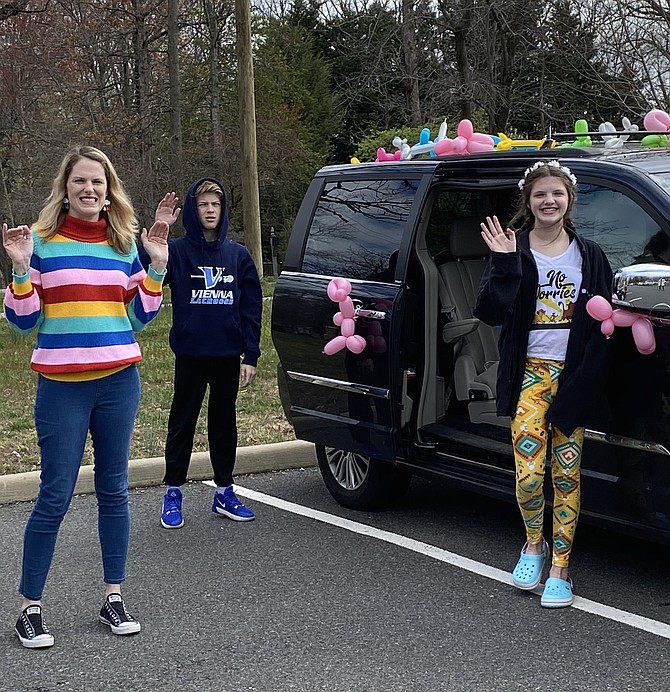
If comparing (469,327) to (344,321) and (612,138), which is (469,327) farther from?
(612,138)

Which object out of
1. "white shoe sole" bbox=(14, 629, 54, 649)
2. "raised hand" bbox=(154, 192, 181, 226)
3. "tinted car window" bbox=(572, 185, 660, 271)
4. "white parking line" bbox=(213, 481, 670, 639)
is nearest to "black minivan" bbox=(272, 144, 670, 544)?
"tinted car window" bbox=(572, 185, 660, 271)

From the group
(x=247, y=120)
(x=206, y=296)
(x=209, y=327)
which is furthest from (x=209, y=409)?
(x=247, y=120)

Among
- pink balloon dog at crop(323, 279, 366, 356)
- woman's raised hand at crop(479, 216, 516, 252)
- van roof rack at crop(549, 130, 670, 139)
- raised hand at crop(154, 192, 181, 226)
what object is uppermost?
van roof rack at crop(549, 130, 670, 139)

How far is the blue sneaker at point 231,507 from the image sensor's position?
19.0ft

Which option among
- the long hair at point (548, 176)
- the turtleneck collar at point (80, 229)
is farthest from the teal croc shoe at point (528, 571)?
the turtleneck collar at point (80, 229)

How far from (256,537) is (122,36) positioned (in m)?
20.6

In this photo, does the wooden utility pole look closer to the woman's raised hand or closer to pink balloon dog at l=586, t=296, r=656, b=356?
the woman's raised hand

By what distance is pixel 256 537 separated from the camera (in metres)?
5.50

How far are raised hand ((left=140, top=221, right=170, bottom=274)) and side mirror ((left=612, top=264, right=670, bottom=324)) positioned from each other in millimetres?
1733

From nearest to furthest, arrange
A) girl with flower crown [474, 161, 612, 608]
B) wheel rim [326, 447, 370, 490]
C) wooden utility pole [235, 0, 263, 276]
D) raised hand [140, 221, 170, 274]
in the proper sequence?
raised hand [140, 221, 170, 274] < girl with flower crown [474, 161, 612, 608] < wheel rim [326, 447, 370, 490] < wooden utility pole [235, 0, 263, 276]

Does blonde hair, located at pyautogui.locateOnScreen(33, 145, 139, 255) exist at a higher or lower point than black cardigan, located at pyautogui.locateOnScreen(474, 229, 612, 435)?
higher

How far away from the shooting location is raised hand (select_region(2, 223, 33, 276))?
3.85 metres

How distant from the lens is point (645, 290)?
154 inches

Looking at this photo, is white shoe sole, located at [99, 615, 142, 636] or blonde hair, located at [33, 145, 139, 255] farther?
white shoe sole, located at [99, 615, 142, 636]
